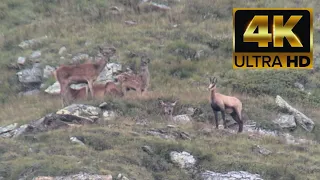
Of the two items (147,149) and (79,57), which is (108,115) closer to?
(147,149)

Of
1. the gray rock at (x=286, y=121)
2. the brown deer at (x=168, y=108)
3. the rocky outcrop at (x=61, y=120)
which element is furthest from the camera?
the gray rock at (x=286, y=121)

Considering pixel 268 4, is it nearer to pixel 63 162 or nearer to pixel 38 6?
pixel 38 6

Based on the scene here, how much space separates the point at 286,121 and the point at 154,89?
3.94m

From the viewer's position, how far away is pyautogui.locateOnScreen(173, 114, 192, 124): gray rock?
21473 millimetres

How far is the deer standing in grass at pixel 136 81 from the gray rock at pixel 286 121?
134 inches

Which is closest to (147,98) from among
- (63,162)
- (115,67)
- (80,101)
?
(80,101)

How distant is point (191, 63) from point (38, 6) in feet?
24.5

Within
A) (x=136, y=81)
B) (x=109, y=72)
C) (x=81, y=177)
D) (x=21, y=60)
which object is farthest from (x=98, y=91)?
(x=81, y=177)

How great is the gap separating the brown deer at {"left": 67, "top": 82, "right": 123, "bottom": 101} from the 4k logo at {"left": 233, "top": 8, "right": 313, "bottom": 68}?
4.45 metres

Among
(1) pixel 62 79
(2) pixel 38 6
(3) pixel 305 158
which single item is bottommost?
(3) pixel 305 158

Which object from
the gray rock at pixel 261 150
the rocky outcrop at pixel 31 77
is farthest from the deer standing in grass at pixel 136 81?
the gray rock at pixel 261 150

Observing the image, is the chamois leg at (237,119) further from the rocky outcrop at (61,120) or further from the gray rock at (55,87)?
the gray rock at (55,87)

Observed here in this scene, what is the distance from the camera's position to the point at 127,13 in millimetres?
31188

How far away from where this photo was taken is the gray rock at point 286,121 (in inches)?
875
